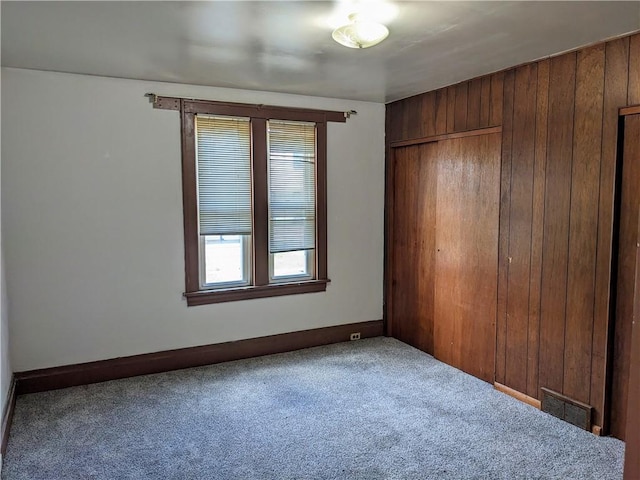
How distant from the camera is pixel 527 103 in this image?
10.7 feet

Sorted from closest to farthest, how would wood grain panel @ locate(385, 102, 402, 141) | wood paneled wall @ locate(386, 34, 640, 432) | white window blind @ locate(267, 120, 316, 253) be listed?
wood paneled wall @ locate(386, 34, 640, 432), white window blind @ locate(267, 120, 316, 253), wood grain panel @ locate(385, 102, 402, 141)

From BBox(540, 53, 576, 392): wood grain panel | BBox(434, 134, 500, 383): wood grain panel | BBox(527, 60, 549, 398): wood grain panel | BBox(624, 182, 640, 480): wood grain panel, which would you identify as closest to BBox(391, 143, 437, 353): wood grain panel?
BBox(434, 134, 500, 383): wood grain panel

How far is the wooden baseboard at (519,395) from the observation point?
3.24 m

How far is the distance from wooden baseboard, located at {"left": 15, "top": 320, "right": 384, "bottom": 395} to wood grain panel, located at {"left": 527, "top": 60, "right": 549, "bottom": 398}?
1.79m

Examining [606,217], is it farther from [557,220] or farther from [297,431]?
[297,431]

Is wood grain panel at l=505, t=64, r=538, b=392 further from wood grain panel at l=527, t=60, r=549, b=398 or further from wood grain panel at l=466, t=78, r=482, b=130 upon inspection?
wood grain panel at l=466, t=78, r=482, b=130

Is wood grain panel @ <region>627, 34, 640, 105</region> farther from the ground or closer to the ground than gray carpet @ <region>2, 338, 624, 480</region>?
farther from the ground

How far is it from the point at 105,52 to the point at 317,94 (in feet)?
6.10

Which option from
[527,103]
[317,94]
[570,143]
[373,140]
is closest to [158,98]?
[317,94]

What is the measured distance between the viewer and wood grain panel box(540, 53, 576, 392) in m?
3.02

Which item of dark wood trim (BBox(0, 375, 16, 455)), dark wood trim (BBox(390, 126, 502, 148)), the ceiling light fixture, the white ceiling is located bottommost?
dark wood trim (BBox(0, 375, 16, 455))

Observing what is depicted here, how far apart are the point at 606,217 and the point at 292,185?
8.26 feet

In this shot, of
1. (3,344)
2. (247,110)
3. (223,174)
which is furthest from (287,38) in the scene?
(3,344)

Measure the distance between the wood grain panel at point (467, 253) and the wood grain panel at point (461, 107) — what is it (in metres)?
0.11
